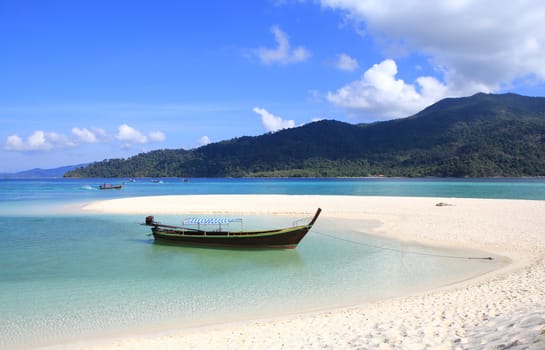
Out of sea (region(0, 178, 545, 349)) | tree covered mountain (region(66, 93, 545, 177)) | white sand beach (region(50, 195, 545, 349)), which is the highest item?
tree covered mountain (region(66, 93, 545, 177))

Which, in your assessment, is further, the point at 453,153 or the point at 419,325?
the point at 453,153

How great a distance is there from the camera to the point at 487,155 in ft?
453

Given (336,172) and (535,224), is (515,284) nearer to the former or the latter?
(535,224)

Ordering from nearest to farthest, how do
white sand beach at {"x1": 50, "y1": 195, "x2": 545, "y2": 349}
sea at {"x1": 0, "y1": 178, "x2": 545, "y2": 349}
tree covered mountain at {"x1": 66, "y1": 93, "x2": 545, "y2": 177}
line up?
white sand beach at {"x1": 50, "y1": 195, "x2": 545, "y2": 349} < sea at {"x1": 0, "y1": 178, "x2": 545, "y2": 349} < tree covered mountain at {"x1": 66, "y1": 93, "x2": 545, "y2": 177}

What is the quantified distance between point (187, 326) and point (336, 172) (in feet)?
559

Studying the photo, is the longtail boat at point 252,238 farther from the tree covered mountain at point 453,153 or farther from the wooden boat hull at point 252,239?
the tree covered mountain at point 453,153

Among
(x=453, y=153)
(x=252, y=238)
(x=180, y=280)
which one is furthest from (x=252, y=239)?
(x=453, y=153)

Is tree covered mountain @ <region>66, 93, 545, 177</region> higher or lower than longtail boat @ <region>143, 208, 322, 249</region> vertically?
higher

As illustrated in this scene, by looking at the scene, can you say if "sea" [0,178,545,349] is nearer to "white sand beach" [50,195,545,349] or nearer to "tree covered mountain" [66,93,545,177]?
"white sand beach" [50,195,545,349]

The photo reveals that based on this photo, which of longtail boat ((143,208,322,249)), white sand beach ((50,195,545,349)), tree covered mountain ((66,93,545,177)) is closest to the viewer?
white sand beach ((50,195,545,349))

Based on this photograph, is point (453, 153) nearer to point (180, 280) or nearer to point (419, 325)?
point (180, 280)

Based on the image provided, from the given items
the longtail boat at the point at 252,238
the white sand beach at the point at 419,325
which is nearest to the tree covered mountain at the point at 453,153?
the longtail boat at the point at 252,238

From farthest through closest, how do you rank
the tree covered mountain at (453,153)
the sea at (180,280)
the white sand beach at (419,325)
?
the tree covered mountain at (453,153), the sea at (180,280), the white sand beach at (419,325)

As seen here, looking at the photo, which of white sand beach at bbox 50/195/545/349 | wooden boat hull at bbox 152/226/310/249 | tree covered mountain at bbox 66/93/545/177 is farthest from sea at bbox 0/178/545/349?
tree covered mountain at bbox 66/93/545/177
